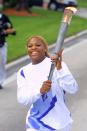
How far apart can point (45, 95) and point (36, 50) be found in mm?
544

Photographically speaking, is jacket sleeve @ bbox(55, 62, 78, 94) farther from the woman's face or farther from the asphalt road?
the asphalt road

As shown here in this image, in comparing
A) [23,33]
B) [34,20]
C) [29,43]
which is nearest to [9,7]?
[34,20]

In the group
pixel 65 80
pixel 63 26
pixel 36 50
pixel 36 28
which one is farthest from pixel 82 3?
pixel 63 26

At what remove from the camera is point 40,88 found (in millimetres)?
6469

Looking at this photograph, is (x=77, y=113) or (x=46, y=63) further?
(x=77, y=113)

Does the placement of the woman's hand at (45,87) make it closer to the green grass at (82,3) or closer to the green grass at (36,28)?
the green grass at (36,28)

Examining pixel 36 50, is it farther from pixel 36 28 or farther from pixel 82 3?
pixel 82 3

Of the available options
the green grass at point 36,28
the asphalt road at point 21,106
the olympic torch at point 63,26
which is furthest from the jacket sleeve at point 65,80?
the green grass at point 36,28

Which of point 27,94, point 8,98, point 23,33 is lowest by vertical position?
point 23,33

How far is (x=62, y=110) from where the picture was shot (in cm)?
664

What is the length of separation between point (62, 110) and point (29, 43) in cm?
89

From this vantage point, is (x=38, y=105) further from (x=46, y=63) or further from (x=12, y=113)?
(x=12, y=113)

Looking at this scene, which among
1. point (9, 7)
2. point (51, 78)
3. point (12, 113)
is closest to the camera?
point (51, 78)

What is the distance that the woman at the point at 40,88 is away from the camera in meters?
6.52
